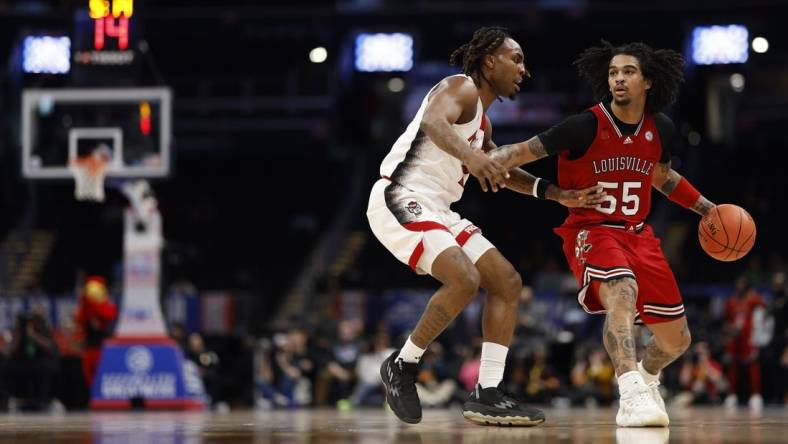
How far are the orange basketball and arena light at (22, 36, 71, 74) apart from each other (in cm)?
2097

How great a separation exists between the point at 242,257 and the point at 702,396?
15.5 meters

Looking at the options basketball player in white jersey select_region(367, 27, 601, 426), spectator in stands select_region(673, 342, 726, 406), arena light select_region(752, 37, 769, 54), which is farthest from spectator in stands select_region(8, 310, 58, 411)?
arena light select_region(752, 37, 769, 54)

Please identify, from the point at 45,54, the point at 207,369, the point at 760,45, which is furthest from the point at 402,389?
the point at 45,54

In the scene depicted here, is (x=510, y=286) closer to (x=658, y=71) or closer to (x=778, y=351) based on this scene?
(x=658, y=71)

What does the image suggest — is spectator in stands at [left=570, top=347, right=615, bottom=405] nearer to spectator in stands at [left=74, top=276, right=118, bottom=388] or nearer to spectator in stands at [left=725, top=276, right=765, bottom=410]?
spectator in stands at [left=725, top=276, right=765, bottom=410]

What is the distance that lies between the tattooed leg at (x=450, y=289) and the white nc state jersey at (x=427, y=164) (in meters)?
0.45

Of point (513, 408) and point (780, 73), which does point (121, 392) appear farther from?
point (780, 73)

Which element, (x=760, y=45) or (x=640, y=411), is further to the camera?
(x=760, y=45)

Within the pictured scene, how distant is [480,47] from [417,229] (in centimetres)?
118

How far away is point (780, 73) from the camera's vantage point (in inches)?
1088

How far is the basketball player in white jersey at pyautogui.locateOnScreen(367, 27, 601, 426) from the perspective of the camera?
6.71 metres

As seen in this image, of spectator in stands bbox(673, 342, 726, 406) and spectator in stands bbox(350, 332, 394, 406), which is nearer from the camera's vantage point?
spectator in stands bbox(673, 342, 726, 406)

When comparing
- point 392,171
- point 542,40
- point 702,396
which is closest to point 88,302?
point 702,396

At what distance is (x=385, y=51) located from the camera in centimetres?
2659
